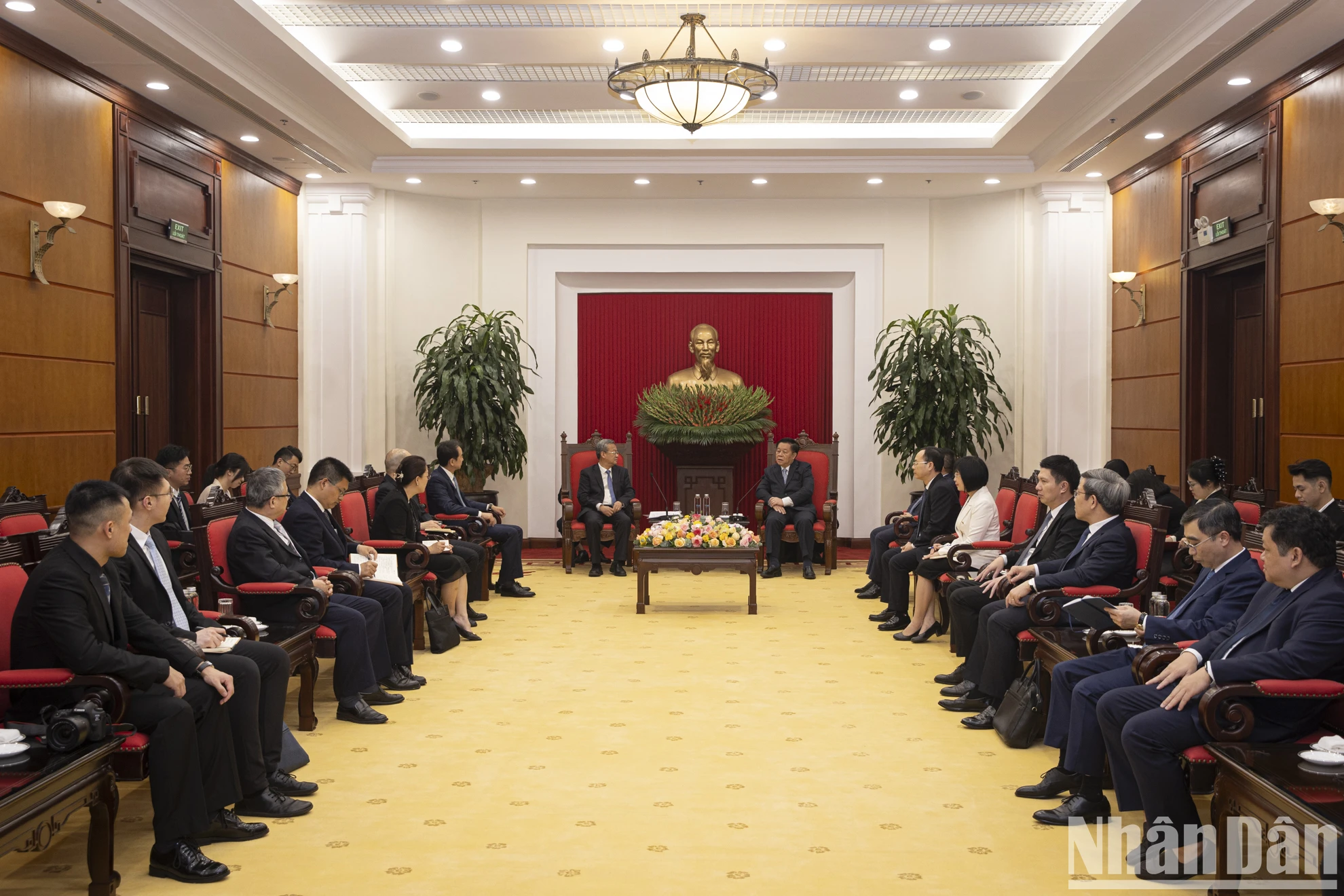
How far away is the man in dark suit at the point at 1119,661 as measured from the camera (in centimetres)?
422

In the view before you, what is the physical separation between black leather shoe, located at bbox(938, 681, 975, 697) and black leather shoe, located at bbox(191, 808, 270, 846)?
3.64m

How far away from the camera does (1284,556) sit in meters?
3.65

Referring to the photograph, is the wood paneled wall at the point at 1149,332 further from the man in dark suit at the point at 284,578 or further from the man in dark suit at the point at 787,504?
the man in dark suit at the point at 284,578

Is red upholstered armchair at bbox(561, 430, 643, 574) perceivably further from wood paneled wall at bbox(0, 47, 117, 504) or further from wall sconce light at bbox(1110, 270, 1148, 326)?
wall sconce light at bbox(1110, 270, 1148, 326)

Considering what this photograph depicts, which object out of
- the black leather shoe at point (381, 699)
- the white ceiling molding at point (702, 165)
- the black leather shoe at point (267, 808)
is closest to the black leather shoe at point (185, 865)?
the black leather shoe at point (267, 808)

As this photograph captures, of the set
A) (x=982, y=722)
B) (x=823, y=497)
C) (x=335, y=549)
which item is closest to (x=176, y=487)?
(x=335, y=549)

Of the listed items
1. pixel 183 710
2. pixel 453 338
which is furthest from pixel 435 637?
pixel 453 338

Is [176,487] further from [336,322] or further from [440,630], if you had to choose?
[336,322]

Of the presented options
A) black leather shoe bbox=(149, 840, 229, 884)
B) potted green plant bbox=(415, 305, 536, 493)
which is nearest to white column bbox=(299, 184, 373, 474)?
potted green plant bbox=(415, 305, 536, 493)

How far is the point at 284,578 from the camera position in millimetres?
5594

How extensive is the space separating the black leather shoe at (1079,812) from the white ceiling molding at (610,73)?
614cm

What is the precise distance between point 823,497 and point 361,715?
6839 millimetres

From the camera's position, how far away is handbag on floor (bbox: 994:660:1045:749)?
523 centimetres

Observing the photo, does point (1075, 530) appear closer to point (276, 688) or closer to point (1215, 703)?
point (1215, 703)
